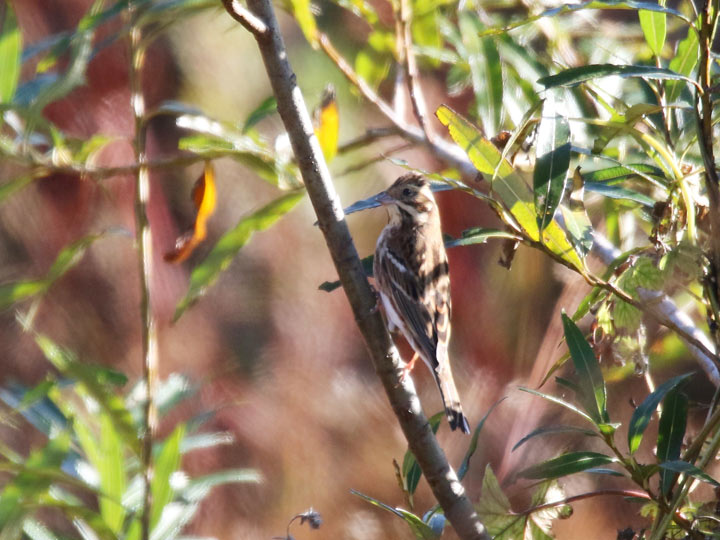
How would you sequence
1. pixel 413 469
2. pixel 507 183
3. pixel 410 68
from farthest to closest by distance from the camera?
pixel 410 68 → pixel 413 469 → pixel 507 183

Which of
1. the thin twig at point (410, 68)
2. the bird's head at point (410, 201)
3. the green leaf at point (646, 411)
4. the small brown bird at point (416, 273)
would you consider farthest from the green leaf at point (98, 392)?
the bird's head at point (410, 201)

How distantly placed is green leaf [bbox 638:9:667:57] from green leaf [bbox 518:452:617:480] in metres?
0.80

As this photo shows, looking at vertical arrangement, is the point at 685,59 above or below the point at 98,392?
above

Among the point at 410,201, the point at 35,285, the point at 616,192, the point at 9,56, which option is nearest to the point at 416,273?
the point at 410,201

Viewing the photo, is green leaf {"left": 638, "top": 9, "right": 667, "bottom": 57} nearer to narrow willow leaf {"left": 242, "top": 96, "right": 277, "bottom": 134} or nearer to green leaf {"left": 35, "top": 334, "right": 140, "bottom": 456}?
narrow willow leaf {"left": 242, "top": 96, "right": 277, "bottom": 134}

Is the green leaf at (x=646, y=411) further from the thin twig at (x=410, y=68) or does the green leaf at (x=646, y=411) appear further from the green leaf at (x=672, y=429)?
the thin twig at (x=410, y=68)

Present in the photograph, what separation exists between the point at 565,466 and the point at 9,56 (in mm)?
1374

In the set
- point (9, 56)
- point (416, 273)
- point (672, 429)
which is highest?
point (9, 56)

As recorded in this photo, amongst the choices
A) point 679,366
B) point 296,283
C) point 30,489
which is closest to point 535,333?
point 679,366

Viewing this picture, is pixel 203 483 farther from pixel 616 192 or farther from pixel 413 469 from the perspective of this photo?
pixel 616 192

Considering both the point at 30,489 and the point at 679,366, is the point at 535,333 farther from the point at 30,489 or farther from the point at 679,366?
the point at 30,489

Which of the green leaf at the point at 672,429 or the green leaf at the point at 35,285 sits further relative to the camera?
the green leaf at the point at 35,285

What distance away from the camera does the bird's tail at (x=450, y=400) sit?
2680 millimetres

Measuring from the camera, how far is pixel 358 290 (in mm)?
1555
